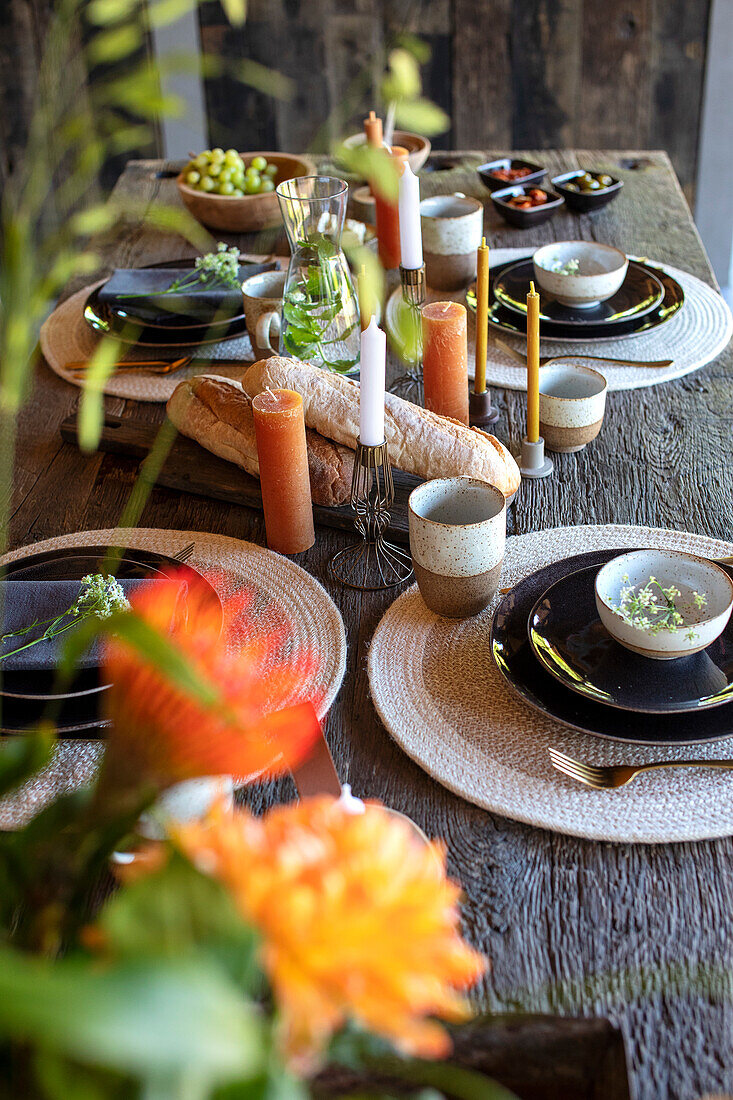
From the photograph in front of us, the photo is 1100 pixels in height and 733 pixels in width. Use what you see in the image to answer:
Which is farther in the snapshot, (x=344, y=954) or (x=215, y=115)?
(x=215, y=115)

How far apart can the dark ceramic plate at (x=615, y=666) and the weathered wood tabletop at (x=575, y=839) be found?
4.7 inches

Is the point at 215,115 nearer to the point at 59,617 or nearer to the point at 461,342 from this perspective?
the point at 461,342

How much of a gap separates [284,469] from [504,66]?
108 inches

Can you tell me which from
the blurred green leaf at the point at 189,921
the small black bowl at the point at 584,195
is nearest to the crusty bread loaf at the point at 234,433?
the blurred green leaf at the point at 189,921

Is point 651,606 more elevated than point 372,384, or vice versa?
point 372,384

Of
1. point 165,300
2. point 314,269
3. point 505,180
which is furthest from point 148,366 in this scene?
point 505,180

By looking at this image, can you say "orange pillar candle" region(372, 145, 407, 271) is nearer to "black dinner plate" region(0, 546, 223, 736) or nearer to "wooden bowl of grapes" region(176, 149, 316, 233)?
"wooden bowl of grapes" region(176, 149, 316, 233)

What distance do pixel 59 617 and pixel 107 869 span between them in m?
0.23

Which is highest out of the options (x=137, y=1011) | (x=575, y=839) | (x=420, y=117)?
(x=420, y=117)

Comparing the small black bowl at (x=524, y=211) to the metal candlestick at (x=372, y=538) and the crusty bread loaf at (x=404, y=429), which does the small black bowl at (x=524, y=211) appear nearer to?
the crusty bread loaf at (x=404, y=429)

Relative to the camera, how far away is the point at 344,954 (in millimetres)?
302

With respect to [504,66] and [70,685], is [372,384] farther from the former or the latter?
[504,66]

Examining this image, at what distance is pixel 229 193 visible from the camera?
6.09 ft

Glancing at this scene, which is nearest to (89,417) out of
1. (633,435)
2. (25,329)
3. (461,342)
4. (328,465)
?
(25,329)
